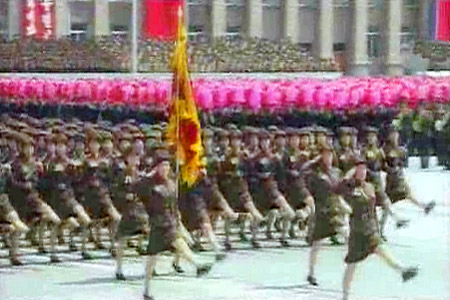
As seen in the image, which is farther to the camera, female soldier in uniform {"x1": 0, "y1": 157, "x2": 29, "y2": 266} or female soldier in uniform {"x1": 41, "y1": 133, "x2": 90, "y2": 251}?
female soldier in uniform {"x1": 41, "y1": 133, "x2": 90, "y2": 251}

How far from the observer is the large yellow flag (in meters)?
13.8

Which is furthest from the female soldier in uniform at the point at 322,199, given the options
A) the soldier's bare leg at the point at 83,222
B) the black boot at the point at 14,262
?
the black boot at the point at 14,262

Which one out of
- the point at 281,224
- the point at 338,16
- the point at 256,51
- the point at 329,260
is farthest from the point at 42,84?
the point at 338,16

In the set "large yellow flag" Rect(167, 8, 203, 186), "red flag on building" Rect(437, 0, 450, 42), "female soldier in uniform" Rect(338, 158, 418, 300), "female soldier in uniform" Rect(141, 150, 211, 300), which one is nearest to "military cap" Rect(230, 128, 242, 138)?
"large yellow flag" Rect(167, 8, 203, 186)

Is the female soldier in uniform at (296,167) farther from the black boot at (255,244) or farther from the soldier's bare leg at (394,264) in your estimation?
the soldier's bare leg at (394,264)

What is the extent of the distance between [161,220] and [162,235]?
0.13 metres

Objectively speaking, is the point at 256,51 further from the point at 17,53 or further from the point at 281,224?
the point at 281,224

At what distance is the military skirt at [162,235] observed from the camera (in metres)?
12.7

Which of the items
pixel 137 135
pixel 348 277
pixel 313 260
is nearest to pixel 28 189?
pixel 137 135

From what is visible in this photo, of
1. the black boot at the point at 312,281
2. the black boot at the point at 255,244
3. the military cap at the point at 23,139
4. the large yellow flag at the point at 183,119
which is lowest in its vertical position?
the black boot at the point at 255,244

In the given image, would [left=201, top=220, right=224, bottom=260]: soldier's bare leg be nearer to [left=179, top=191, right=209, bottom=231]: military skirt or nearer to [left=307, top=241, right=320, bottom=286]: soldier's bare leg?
[left=179, top=191, right=209, bottom=231]: military skirt

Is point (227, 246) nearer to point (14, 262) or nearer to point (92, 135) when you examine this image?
point (92, 135)

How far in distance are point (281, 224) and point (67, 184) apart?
123 inches

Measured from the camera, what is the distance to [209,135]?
16906mm
